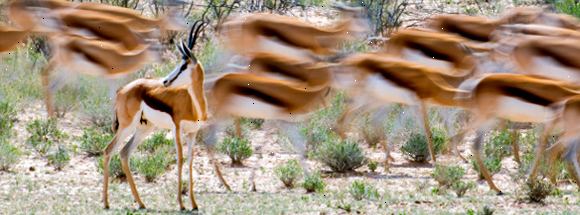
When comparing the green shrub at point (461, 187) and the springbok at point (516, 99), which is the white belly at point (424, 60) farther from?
the green shrub at point (461, 187)

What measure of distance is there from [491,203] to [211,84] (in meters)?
2.66

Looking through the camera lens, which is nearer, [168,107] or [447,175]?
[168,107]

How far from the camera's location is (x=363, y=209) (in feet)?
34.0

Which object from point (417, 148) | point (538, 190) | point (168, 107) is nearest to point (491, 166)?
point (417, 148)

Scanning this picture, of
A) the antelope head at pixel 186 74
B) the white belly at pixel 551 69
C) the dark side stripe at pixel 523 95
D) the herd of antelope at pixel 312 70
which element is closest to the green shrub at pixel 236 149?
the herd of antelope at pixel 312 70

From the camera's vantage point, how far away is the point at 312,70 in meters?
13.6

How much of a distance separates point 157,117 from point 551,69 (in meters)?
5.55

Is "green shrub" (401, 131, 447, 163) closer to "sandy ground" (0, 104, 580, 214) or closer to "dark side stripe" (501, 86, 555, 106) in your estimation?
"sandy ground" (0, 104, 580, 214)

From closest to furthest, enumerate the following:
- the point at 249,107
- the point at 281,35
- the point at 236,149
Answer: the point at 249,107 < the point at 236,149 < the point at 281,35

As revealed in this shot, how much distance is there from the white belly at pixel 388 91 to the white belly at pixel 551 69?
5.88 feet

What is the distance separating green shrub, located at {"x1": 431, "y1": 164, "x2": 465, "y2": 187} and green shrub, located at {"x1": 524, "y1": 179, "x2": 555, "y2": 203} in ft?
2.85

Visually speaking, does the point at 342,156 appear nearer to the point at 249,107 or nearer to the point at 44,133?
the point at 249,107

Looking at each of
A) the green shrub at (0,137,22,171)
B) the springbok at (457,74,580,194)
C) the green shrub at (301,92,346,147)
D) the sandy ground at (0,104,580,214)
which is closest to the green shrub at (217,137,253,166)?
the sandy ground at (0,104,580,214)

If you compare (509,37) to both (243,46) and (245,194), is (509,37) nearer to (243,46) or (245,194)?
(243,46)
